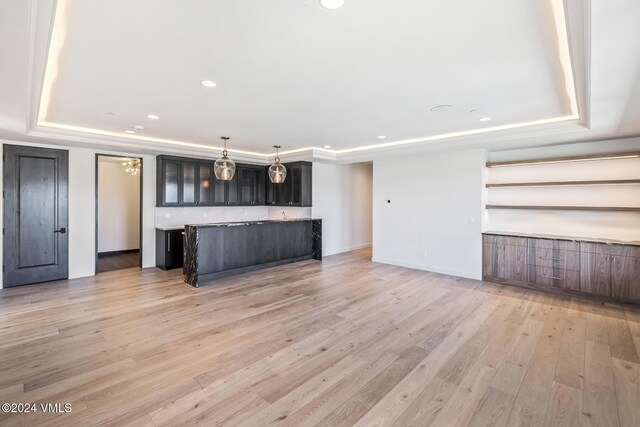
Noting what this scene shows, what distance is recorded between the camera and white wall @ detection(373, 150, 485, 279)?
5.70 meters

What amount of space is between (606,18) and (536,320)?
3.39m

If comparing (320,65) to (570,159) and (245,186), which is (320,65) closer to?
(570,159)

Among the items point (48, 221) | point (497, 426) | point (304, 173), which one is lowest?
point (497, 426)

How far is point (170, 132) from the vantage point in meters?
5.25

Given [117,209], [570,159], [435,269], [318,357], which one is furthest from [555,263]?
[117,209]

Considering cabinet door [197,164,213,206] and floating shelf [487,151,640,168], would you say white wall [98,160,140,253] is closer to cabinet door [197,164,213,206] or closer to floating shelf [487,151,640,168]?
cabinet door [197,164,213,206]

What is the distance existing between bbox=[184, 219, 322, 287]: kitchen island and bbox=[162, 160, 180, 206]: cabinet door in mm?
1570

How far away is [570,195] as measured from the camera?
504 cm

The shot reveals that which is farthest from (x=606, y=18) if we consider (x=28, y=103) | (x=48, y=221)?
(x=48, y=221)

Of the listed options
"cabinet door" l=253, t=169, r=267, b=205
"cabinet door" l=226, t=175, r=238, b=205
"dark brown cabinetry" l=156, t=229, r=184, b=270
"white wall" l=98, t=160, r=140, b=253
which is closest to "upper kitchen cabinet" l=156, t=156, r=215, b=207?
"cabinet door" l=226, t=175, r=238, b=205

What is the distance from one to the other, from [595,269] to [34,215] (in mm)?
9247

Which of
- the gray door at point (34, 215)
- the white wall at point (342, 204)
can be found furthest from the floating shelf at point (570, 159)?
the gray door at point (34, 215)

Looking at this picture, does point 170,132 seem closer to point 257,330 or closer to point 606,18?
point 257,330

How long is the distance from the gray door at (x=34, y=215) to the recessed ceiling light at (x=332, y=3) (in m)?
5.97
